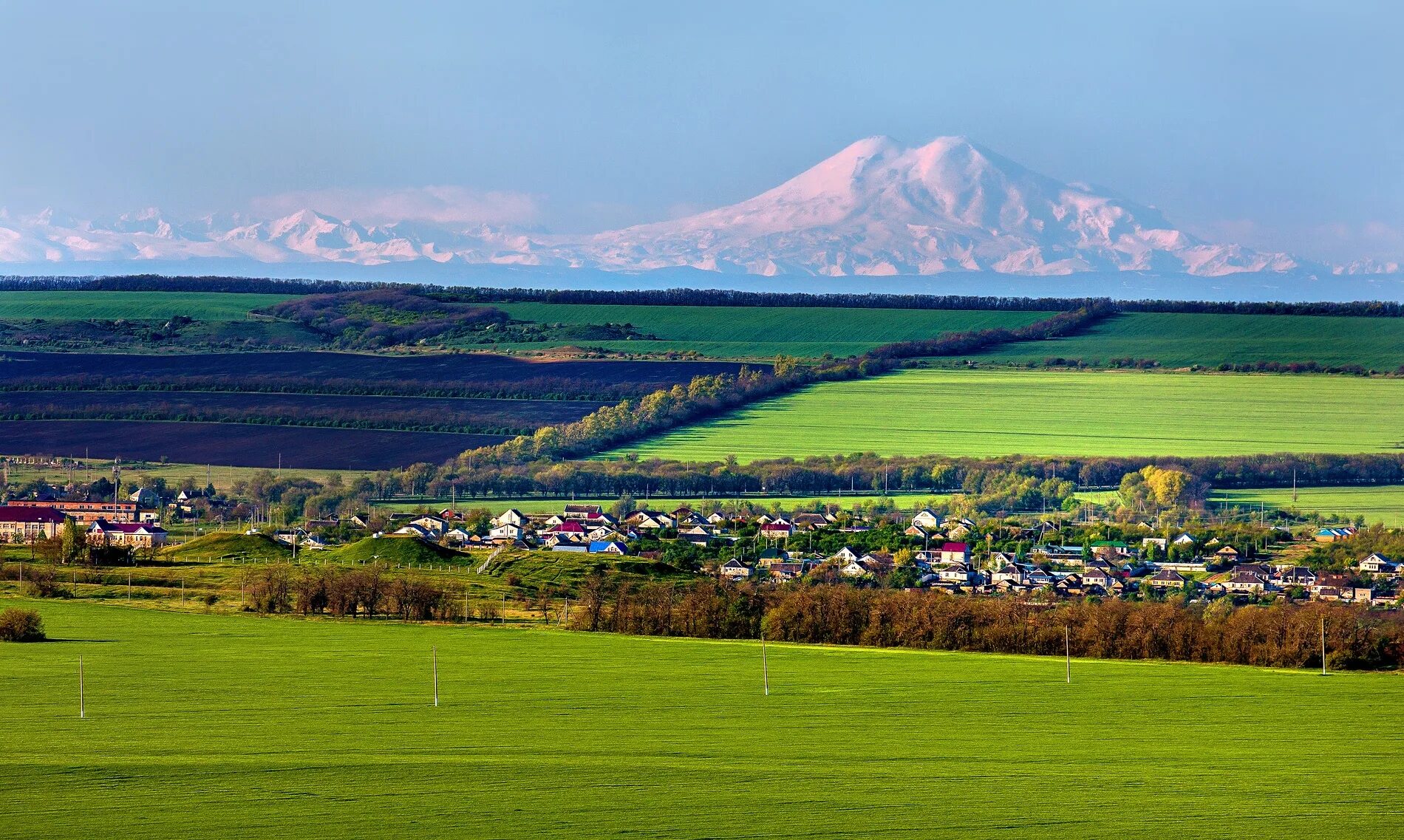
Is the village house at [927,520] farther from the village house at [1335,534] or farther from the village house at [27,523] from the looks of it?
the village house at [27,523]

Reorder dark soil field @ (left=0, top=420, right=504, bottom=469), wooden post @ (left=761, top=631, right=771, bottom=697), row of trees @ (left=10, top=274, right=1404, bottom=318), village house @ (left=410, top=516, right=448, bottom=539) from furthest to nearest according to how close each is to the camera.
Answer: row of trees @ (left=10, top=274, right=1404, bottom=318), dark soil field @ (left=0, top=420, right=504, bottom=469), village house @ (left=410, top=516, right=448, bottom=539), wooden post @ (left=761, top=631, right=771, bottom=697)

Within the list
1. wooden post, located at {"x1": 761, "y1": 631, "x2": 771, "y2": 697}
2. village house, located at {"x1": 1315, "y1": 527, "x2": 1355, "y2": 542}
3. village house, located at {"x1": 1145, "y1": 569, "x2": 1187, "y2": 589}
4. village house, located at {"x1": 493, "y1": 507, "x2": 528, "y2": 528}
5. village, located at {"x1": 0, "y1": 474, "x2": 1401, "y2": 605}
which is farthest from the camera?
village house, located at {"x1": 493, "y1": 507, "x2": 528, "y2": 528}

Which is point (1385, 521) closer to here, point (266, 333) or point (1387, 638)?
point (1387, 638)

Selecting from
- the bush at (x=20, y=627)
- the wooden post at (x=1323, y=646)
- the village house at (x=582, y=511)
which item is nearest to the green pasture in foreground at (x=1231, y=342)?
the village house at (x=582, y=511)

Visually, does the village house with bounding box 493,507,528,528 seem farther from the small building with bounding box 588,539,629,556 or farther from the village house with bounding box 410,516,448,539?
the small building with bounding box 588,539,629,556

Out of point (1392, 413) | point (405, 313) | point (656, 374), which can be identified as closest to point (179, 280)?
point (405, 313)

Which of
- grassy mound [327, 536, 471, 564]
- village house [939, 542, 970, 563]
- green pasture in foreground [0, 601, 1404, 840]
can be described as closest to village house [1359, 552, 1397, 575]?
village house [939, 542, 970, 563]
